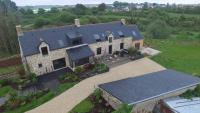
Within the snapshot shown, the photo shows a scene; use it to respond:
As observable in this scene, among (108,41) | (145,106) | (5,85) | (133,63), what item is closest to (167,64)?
(133,63)

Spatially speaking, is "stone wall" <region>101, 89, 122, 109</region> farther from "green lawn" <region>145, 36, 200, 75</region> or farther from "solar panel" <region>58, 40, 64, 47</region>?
"green lawn" <region>145, 36, 200, 75</region>

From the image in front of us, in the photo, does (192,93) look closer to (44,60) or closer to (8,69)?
(44,60)

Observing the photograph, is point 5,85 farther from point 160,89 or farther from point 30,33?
point 160,89

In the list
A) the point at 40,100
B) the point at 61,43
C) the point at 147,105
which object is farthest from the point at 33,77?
the point at 147,105

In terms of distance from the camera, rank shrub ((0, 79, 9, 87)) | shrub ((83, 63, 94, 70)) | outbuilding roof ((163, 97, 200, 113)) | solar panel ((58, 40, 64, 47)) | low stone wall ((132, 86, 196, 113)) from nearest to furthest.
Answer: outbuilding roof ((163, 97, 200, 113)), low stone wall ((132, 86, 196, 113)), shrub ((0, 79, 9, 87)), shrub ((83, 63, 94, 70)), solar panel ((58, 40, 64, 47))

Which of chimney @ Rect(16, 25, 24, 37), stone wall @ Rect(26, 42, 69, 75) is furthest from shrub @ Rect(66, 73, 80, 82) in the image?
chimney @ Rect(16, 25, 24, 37)

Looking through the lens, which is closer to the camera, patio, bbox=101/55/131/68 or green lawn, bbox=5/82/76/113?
green lawn, bbox=5/82/76/113

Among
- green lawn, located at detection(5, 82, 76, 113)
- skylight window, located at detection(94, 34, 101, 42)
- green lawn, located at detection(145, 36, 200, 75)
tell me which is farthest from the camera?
skylight window, located at detection(94, 34, 101, 42)
